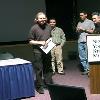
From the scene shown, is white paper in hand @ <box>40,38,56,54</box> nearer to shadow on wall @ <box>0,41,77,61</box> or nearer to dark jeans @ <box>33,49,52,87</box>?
dark jeans @ <box>33,49,52,87</box>

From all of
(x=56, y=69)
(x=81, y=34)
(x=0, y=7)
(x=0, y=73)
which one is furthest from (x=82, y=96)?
(x=0, y=7)

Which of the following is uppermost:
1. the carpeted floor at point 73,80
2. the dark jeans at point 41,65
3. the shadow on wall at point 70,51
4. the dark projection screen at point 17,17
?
the dark projection screen at point 17,17

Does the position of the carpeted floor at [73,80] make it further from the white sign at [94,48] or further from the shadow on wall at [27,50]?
the shadow on wall at [27,50]

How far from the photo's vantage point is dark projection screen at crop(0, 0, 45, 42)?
30.6ft

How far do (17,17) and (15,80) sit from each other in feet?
13.2

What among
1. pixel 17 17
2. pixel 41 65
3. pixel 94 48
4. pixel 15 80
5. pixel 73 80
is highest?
pixel 17 17

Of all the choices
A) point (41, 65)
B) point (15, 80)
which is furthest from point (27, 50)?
point (15, 80)

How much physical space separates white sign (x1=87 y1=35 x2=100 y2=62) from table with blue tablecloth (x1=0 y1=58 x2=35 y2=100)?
1143 mm

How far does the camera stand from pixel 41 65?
611cm

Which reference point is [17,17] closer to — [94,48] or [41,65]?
[41,65]

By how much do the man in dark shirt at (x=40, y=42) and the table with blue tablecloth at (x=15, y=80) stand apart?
0.26m

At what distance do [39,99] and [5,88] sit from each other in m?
0.66

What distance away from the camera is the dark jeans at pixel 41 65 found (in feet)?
19.9

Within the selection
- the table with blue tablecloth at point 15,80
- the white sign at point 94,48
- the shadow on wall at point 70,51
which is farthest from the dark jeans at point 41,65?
the shadow on wall at point 70,51
